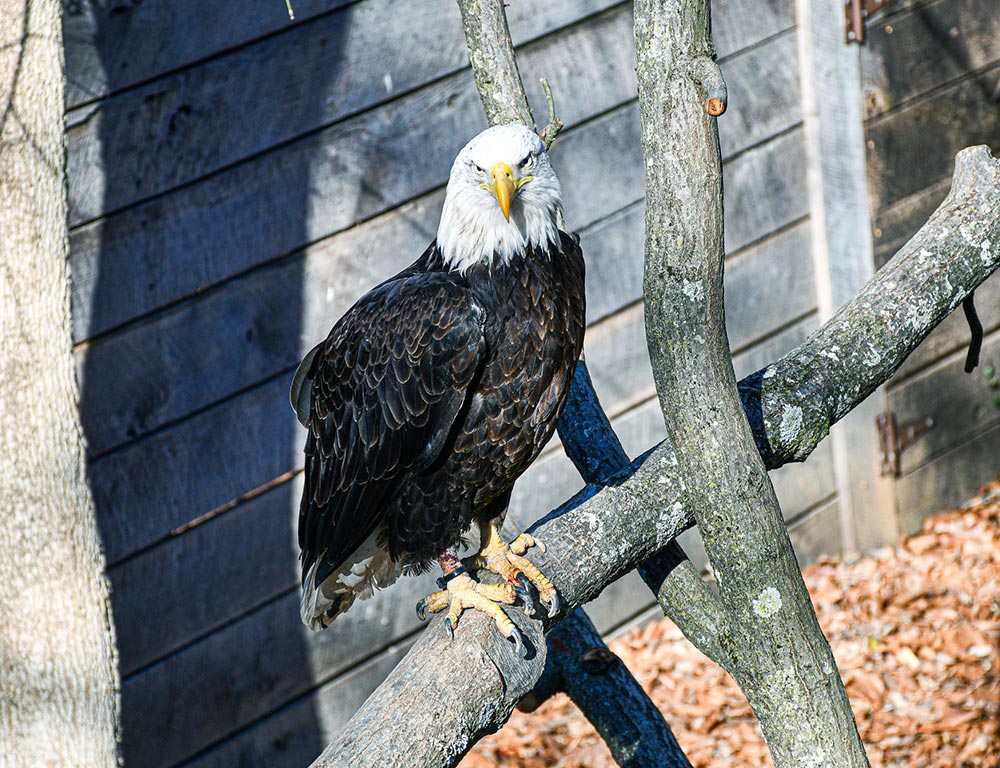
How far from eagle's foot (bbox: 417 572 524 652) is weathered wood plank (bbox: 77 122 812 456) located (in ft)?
3.61

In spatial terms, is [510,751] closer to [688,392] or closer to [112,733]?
[112,733]

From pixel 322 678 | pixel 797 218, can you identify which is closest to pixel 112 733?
pixel 322 678

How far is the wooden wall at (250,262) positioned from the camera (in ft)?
9.50

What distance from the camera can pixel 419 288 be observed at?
2232mm

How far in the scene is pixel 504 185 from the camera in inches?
82.9

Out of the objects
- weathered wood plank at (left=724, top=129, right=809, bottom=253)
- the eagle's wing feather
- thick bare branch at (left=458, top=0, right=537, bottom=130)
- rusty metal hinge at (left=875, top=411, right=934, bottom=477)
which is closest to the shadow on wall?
the eagle's wing feather

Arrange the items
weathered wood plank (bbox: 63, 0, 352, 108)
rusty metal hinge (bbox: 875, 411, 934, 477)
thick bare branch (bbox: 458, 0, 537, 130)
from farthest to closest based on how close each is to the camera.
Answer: rusty metal hinge (bbox: 875, 411, 934, 477) < weathered wood plank (bbox: 63, 0, 352, 108) < thick bare branch (bbox: 458, 0, 537, 130)

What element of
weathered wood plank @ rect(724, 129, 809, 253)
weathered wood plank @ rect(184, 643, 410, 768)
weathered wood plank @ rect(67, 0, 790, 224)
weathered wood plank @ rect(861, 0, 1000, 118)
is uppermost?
weathered wood plank @ rect(67, 0, 790, 224)

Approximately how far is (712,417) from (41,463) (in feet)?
4.32

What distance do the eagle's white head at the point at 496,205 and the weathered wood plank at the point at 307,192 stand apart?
3.26ft

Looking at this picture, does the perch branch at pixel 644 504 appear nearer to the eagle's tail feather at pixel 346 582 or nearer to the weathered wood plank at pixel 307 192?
the eagle's tail feather at pixel 346 582

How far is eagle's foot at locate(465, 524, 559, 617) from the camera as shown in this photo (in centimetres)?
213

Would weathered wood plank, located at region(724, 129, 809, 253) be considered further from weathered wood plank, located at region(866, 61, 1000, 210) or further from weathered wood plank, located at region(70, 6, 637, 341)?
weathered wood plank, located at region(70, 6, 637, 341)

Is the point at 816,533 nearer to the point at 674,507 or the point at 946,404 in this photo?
the point at 946,404
